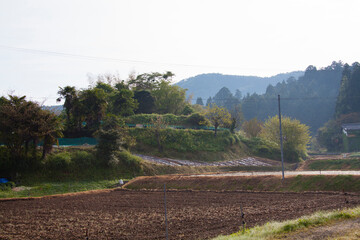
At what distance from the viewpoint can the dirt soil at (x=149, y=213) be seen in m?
17.0

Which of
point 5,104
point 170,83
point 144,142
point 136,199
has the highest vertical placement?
point 170,83

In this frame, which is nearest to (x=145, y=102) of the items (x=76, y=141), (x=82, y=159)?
(x=76, y=141)

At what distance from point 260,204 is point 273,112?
166201 millimetres

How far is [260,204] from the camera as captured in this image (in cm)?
2273

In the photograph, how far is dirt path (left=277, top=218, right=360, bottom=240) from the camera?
1326cm

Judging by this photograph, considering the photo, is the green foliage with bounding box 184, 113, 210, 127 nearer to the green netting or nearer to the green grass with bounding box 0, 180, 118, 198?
the green netting

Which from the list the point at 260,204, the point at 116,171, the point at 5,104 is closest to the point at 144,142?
the point at 116,171

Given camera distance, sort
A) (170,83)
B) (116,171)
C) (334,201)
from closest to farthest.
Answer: (334,201) < (116,171) < (170,83)

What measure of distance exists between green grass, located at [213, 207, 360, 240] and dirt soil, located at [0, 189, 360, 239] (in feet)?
5.20

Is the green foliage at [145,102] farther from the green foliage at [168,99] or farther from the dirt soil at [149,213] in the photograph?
the dirt soil at [149,213]

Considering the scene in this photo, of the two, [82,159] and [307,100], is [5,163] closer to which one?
[82,159]

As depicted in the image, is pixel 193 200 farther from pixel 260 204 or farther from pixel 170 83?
pixel 170 83

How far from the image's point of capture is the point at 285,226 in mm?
14609

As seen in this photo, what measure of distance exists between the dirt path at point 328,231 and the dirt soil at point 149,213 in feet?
9.55
